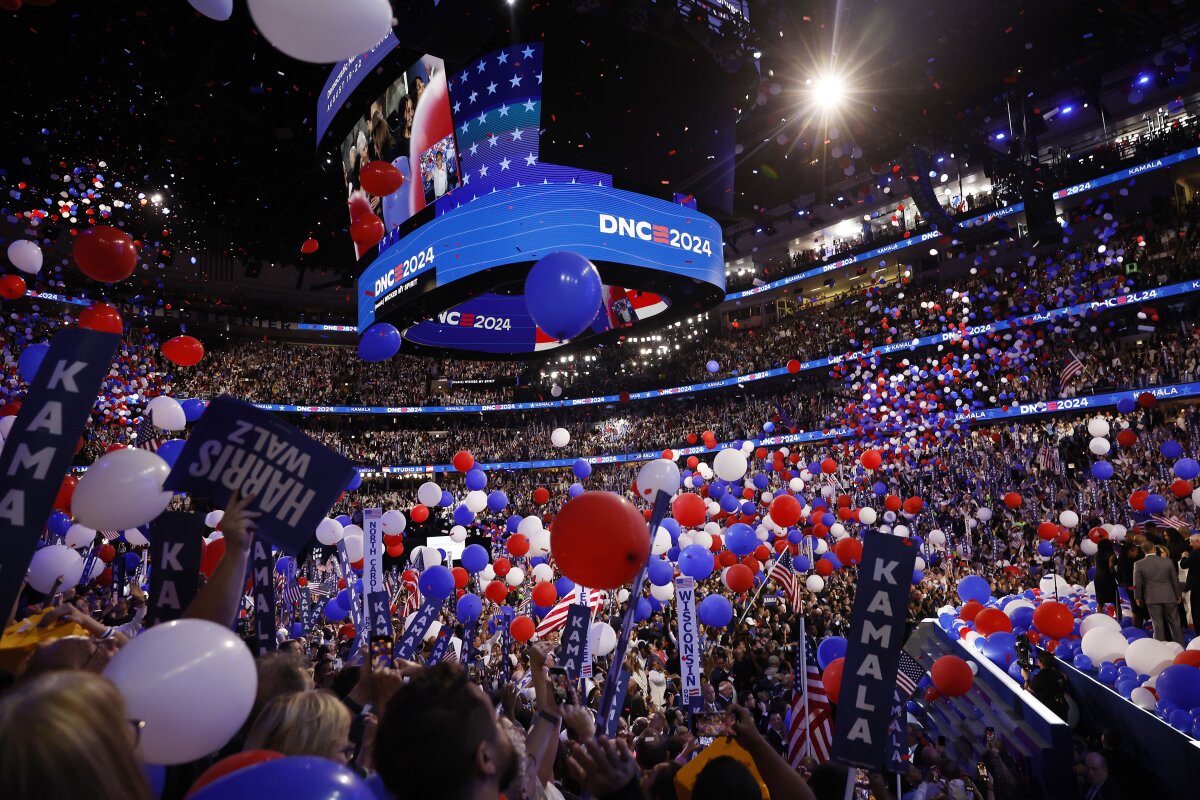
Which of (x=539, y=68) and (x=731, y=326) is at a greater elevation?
(x=731, y=326)

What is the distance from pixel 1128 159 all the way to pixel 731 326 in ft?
59.6

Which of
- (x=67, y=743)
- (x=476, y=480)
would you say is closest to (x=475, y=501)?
(x=476, y=480)

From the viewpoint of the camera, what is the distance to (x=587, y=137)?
8875mm

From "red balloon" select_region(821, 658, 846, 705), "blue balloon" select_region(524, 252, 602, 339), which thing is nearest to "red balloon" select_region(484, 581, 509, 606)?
"blue balloon" select_region(524, 252, 602, 339)

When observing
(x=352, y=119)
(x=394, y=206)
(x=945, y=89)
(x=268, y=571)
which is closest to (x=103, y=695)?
(x=268, y=571)

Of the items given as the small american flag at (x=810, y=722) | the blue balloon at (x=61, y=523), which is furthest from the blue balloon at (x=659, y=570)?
the blue balloon at (x=61, y=523)

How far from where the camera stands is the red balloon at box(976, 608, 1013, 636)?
8.62m

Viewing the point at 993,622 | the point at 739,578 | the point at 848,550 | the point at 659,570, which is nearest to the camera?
the point at 993,622

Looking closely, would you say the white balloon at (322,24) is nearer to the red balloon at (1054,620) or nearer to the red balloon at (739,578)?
the red balloon at (739,578)

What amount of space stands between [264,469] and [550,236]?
5957mm

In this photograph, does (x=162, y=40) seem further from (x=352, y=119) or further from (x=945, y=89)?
(x=945, y=89)

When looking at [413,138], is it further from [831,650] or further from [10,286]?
[831,650]

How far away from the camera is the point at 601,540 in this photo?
385 cm

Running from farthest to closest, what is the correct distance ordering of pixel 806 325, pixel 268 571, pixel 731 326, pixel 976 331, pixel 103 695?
pixel 731 326, pixel 806 325, pixel 976 331, pixel 268 571, pixel 103 695
